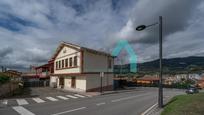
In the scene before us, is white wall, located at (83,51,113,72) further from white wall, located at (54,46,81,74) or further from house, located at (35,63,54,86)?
house, located at (35,63,54,86)

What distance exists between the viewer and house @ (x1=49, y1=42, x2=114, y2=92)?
29.5 metres

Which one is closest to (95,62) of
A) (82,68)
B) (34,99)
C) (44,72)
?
(82,68)

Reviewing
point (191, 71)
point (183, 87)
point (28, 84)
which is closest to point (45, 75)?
point (28, 84)

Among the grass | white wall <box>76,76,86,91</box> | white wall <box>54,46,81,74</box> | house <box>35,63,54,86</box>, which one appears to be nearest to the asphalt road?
the grass

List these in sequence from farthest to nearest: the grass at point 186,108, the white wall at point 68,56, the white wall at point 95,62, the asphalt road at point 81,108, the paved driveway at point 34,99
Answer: the white wall at point 68,56 < the white wall at point 95,62 < the paved driveway at point 34,99 < the asphalt road at point 81,108 < the grass at point 186,108

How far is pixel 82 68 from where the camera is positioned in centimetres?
2895

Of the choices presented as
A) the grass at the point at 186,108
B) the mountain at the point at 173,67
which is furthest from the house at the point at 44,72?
the grass at the point at 186,108

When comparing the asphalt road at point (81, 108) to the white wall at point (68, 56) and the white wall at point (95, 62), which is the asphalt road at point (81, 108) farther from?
the white wall at point (68, 56)

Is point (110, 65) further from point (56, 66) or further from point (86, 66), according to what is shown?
point (56, 66)

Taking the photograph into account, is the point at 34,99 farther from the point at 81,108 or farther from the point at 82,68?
the point at 82,68

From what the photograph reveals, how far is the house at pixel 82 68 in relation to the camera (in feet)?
96.7

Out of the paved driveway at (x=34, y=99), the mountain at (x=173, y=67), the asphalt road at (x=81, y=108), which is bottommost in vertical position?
the paved driveway at (x=34, y=99)

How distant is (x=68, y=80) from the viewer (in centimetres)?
3456

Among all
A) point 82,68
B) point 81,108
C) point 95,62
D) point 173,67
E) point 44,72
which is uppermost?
point 95,62
